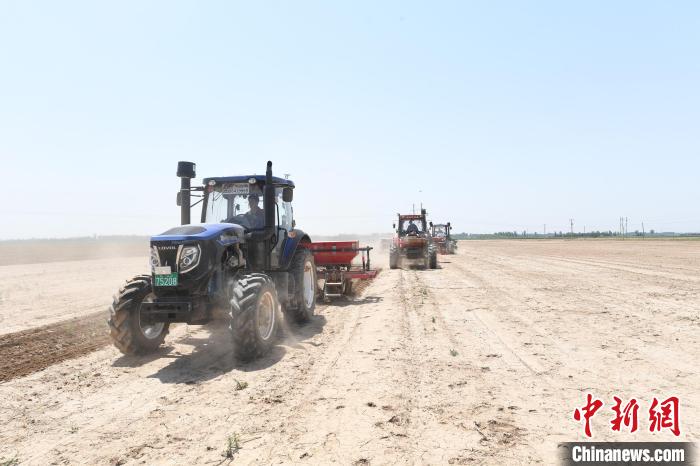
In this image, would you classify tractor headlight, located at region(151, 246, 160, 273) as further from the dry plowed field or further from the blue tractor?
the dry plowed field

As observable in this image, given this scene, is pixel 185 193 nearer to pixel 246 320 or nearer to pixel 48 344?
pixel 246 320

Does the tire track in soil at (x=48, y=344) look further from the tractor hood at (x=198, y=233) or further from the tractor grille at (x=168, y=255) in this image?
the tractor hood at (x=198, y=233)

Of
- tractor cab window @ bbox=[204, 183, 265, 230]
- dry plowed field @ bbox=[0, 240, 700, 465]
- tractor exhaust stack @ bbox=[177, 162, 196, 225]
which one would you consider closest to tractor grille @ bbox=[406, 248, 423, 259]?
dry plowed field @ bbox=[0, 240, 700, 465]

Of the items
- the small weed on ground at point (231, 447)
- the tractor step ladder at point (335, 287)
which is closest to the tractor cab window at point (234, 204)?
the tractor step ladder at point (335, 287)

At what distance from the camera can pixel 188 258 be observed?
546 cm

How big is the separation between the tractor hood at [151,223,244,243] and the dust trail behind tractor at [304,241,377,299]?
13.9 ft

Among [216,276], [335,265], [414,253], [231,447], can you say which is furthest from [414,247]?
[231,447]

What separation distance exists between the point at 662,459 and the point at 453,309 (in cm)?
558

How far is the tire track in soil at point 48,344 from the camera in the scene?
18.1 ft

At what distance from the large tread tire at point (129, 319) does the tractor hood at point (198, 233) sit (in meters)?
0.72

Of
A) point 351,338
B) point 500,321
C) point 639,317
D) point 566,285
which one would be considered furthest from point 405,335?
point 566,285

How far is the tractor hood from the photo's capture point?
17.9 ft

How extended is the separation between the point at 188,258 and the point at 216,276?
450 millimetres

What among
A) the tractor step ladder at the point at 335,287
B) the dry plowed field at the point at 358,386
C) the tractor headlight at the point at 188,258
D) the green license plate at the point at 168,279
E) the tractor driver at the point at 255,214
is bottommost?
the dry plowed field at the point at 358,386
